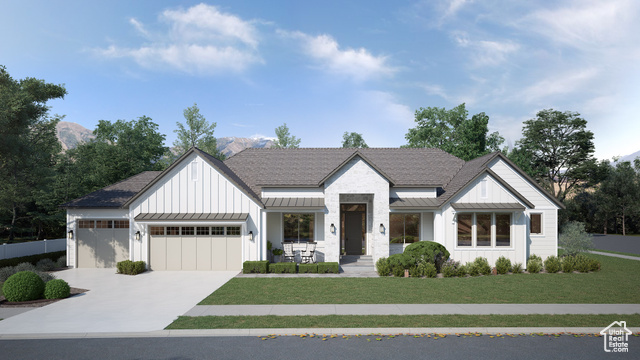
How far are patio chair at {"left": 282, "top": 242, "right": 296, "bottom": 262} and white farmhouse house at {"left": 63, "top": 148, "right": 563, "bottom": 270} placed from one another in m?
0.48

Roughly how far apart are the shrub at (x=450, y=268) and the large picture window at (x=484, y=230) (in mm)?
1550

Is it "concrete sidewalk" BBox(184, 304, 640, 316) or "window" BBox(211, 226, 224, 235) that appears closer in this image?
"concrete sidewalk" BBox(184, 304, 640, 316)

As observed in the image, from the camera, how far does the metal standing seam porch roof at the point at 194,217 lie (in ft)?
59.8

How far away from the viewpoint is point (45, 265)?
762 inches

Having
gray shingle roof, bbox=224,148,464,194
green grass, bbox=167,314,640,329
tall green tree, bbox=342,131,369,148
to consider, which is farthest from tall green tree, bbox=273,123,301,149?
green grass, bbox=167,314,640,329

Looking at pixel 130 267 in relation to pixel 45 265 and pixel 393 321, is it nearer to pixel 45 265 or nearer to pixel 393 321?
pixel 45 265

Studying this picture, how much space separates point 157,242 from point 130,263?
5.37ft

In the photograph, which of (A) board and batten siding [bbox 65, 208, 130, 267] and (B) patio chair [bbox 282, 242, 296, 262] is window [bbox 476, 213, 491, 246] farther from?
(A) board and batten siding [bbox 65, 208, 130, 267]

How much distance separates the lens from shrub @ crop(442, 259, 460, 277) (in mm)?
16844

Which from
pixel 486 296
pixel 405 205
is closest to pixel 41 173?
pixel 405 205

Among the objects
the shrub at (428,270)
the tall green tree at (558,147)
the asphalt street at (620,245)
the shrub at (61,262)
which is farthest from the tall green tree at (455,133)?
the shrub at (61,262)

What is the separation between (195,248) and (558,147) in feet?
158

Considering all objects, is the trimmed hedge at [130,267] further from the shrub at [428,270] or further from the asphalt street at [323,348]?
the shrub at [428,270]

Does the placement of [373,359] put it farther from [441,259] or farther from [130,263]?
[130,263]
